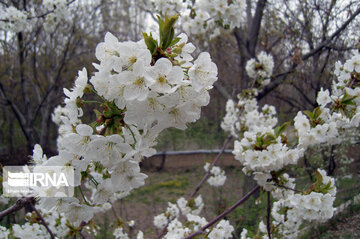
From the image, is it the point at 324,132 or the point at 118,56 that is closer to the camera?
the point at 118,56

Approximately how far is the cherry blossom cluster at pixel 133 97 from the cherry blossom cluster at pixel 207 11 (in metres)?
2.60

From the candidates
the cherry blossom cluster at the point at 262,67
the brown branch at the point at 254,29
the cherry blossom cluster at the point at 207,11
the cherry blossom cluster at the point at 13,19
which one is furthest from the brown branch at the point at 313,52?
the cherry blossom cluster at the point at 13,19

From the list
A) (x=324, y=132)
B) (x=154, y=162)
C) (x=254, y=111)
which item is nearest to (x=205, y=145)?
(x=154, y=162)

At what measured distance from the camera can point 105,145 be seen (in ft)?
3.47

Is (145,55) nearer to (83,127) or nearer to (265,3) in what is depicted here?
(83,127)

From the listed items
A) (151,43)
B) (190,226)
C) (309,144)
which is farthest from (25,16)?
(309,144)

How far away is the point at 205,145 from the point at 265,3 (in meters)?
4.45

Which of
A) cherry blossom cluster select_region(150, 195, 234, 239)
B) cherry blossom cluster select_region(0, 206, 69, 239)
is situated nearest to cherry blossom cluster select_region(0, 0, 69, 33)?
cherry blossom cluster select_region(0, 206, 69, 239)

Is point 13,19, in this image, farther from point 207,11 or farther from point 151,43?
point 151,43

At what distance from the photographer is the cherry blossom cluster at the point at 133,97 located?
3.20 ft

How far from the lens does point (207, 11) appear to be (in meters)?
3.71

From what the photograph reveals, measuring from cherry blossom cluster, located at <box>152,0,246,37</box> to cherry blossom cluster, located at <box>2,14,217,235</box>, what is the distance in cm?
260

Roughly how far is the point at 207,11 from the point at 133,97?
3092 millimetres

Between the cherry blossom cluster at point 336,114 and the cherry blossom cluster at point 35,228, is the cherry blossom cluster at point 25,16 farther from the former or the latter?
→ the cherry blossom cluster at point 336,114
